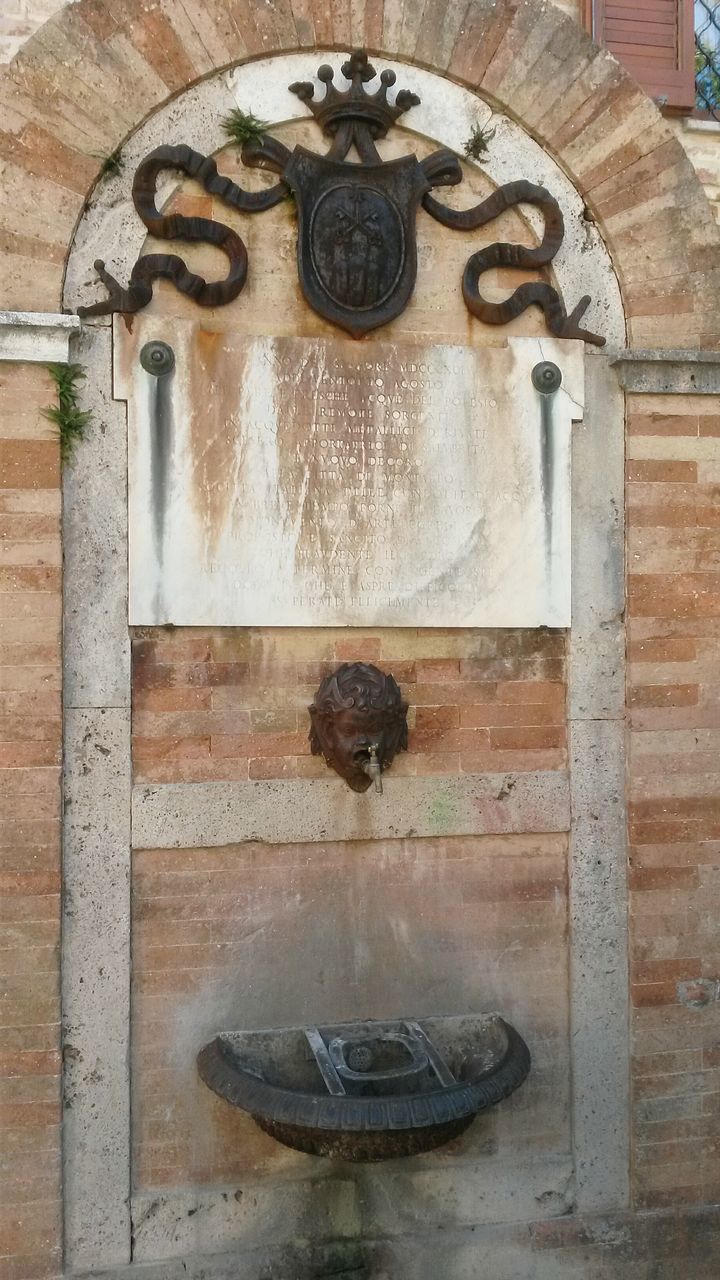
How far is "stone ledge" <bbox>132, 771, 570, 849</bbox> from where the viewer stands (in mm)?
4223

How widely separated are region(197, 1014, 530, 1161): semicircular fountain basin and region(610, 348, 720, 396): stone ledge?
2.63m

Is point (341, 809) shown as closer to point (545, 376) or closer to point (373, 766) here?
point (373, 766)

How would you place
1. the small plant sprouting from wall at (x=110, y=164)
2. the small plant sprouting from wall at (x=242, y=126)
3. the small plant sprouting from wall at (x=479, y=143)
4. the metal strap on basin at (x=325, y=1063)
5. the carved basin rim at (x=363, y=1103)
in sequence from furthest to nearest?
the small plant sprouting from wall at (x=479, y=143) → the small plant sprouting from wall at (x=242, y=126) → the small plant sprouting from wall at (x=110, y=164) → the metal strap on basin at (x=325, y=1063) → the carved basin rim at (x=363, y=1103)

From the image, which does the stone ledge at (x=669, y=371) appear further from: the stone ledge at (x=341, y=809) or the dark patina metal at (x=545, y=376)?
the stone ledge at (x=341, y=809)

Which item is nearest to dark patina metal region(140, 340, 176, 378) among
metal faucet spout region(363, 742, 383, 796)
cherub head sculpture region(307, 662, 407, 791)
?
cherub head sculpture region(307, 662, 407, 791)

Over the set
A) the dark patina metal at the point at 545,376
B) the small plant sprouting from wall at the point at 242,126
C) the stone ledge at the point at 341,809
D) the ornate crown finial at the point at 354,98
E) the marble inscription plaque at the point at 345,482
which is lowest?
the stone ledge at the point at 341,809

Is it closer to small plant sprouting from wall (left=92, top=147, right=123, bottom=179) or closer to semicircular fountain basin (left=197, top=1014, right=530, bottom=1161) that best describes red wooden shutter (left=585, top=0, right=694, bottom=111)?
small plant sprouting from wall (left=92, top=147, right=123, bottom=179)

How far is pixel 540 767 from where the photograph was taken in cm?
458

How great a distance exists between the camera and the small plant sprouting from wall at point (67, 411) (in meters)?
4.04

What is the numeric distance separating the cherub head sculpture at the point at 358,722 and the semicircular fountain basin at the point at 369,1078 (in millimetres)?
987

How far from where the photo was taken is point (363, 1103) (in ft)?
11.7

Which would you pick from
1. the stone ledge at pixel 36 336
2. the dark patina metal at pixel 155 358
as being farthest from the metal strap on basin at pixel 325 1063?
the stone ledge at pixel 36 336

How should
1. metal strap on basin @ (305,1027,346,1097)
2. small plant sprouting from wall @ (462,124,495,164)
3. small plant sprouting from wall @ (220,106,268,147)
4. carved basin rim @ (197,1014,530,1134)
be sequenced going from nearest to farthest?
1. carved basin rim @ (197,1014,530,1134)
2. metal strap on basin @ (305,1027,346,1097)
3. small plant sprouting from wall @ (220,106,268,147)
4. small plant sprouting from wall @ (462,124,495,164)

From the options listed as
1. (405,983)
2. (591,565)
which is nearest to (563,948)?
(405,983)
